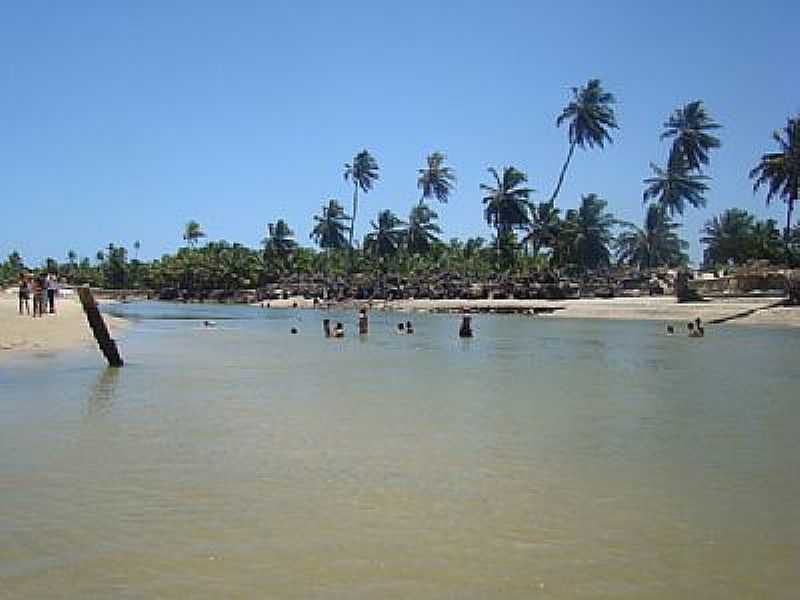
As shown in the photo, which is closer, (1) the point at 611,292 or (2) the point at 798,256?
(2) the point at 798,256

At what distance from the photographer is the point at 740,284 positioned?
2486 inches

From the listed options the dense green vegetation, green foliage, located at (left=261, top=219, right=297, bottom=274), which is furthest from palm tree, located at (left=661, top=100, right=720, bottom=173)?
green foliage, located at (left=261, top=219, right=297, bottom=274)

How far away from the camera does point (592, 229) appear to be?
311 ft

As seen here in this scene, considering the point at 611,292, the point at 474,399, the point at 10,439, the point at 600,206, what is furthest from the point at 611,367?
the point at 600,206

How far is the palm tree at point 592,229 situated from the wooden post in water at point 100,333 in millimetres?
76337

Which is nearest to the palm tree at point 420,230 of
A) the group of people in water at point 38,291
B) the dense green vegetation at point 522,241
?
the dense green vegetation at point 522,241

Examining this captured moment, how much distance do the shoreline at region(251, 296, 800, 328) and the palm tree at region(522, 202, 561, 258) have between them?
1439 cm

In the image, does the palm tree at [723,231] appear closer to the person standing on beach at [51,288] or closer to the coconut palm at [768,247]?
the coconut palm at [768,247]

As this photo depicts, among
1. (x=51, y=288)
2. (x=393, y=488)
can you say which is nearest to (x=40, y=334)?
(x=51, y=288)

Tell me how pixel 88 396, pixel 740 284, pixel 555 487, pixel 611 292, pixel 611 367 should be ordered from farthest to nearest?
pixel 611 292
pixel 740 284
pixel 611 367
pixel 88 396
pixel 555 487

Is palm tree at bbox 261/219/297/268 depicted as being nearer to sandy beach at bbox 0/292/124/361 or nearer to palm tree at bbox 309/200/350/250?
palm tree at bbox 309/200/350/250

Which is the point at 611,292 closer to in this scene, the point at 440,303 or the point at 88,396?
the point at 440,303

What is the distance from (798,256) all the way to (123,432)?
212 feet

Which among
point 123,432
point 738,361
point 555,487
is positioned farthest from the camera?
point 738,361
